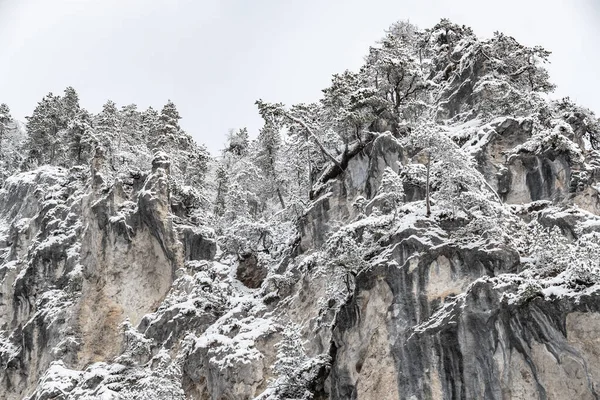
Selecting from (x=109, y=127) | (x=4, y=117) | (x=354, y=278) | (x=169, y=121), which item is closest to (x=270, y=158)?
(x=169, y=121)

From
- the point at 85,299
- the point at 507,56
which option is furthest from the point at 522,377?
the point at 85,299

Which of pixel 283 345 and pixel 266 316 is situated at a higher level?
pixel 266 316

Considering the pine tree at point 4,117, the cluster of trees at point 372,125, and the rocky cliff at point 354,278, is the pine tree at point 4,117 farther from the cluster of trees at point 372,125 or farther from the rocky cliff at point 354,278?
the rocky cliff at point 354,278

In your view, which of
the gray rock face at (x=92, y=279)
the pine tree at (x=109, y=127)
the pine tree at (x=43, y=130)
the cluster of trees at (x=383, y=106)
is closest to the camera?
the cluster of trees at (x=383, y=106)

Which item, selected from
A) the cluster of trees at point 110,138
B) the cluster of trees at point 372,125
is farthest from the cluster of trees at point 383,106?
the cluster of trees at point 110,138

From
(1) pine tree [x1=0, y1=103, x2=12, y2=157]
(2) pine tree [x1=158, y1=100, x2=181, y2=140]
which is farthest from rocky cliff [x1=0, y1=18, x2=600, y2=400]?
(1) pine tree [x1=0, y1=103, x2=12, y2=157]

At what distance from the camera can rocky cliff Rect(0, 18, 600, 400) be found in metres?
22.4

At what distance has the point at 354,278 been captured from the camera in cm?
2733

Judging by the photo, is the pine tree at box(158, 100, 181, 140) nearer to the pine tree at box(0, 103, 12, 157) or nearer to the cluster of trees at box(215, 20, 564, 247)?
the cluster of trees at box(215, 20, 564, 247)

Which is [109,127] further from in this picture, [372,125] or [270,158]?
[372,125]

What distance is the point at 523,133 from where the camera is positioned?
35.5 m

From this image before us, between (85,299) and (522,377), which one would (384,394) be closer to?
(522,377)

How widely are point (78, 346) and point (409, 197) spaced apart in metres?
23.6

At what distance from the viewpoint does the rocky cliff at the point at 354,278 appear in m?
22.4
